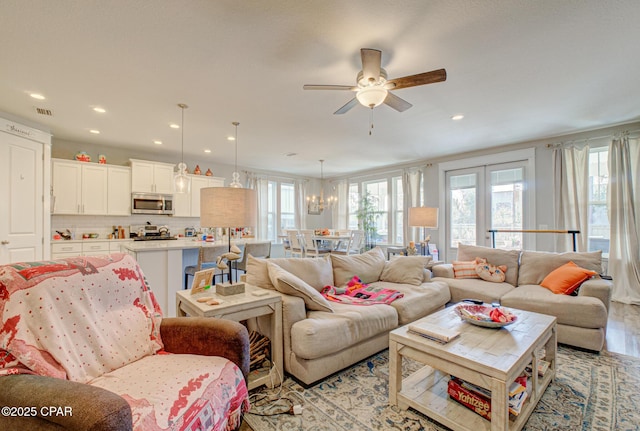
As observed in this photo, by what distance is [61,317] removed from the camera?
1269 mm

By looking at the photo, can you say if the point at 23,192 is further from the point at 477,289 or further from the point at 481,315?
the point at 477,289

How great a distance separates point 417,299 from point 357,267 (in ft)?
2.49

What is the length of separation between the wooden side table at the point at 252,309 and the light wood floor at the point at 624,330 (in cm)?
303

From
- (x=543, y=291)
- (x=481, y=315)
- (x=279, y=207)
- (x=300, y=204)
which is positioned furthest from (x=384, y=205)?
(x=481, y=315)

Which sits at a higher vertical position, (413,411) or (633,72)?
(633,72)

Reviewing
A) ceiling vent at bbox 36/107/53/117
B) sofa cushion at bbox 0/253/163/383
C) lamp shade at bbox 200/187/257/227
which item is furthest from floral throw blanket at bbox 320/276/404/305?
ceiling vent at bbox 36/107/53/117

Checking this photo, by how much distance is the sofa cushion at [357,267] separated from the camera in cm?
317

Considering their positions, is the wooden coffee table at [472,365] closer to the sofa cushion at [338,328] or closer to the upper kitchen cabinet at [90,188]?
the sofa cushion at [338,328]

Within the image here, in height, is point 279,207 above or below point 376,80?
below

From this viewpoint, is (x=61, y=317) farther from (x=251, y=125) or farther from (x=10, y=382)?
(x=251, y=125)

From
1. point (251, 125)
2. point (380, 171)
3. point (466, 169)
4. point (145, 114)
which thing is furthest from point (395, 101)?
point (380, 171)

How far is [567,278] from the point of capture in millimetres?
2947

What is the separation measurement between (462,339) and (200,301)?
1.70 meters

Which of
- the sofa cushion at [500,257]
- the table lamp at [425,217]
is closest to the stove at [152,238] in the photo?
the table lamp at [425,217]
